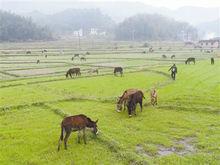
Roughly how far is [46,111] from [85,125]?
27.4 ft

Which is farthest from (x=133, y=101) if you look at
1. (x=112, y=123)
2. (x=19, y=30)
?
(x=19, y=30)

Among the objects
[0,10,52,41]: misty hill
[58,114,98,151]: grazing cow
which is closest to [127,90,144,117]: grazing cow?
[58,114,98,151]: grazing cow

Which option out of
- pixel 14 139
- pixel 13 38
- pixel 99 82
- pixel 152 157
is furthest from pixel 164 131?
pixel 13 38

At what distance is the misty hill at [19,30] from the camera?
149 meters

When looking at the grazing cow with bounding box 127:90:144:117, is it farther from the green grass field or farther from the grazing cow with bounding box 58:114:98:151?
the grazing cow with bounding box 58:114:98:151

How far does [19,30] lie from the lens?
153500 millimetres

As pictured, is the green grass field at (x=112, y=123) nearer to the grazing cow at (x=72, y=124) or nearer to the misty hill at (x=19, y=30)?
the grazing cow at (x=72, y=124)

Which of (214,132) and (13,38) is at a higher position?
(13,38)

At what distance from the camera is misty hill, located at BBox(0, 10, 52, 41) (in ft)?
488

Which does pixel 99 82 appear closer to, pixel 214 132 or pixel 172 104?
pixel 172 104

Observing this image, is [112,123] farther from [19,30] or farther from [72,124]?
[19,30]

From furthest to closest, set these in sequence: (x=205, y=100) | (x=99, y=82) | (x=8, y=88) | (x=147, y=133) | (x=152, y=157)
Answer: (x=99, y=82), (x=8, y=88), (x=205, y=100), (x=147, y=133), (x=152, y=157)

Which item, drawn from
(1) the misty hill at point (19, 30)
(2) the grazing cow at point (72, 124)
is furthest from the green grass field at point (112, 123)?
(1) the misty hill at point (19, 30)

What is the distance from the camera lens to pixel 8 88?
121 feet
